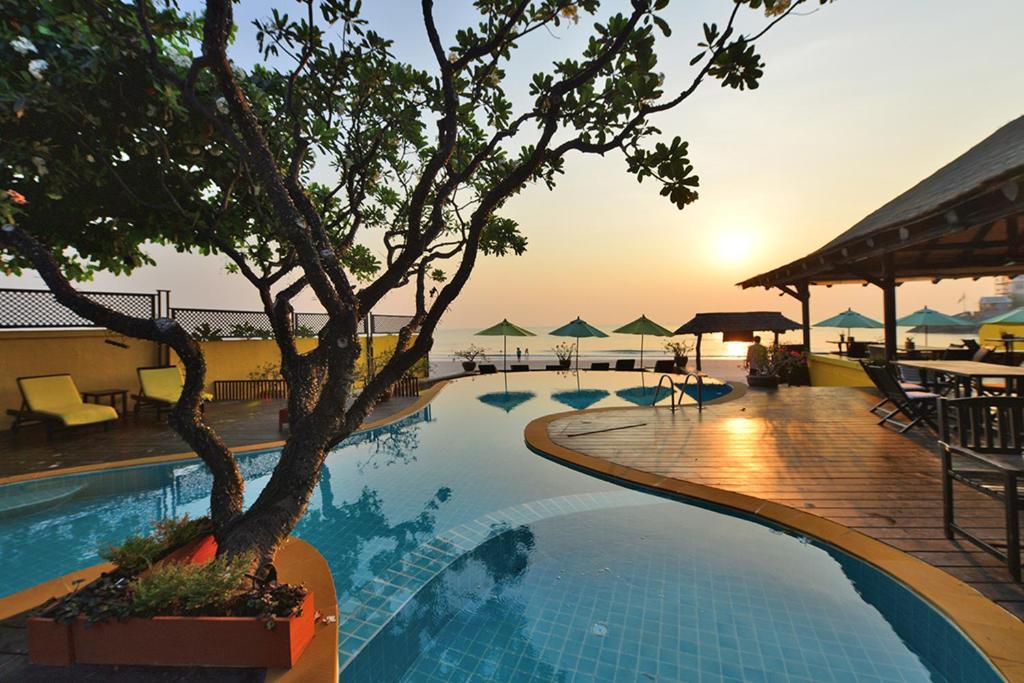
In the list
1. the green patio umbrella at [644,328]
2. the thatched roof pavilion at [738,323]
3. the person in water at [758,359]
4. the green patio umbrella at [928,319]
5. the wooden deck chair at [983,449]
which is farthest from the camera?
the green patio umbrella at [644,328]

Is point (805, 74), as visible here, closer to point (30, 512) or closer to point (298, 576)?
point (298, 576)

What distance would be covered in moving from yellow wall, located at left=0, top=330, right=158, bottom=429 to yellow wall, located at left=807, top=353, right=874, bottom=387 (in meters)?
18.4

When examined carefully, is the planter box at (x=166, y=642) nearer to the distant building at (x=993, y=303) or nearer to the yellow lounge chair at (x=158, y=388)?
the yellow lounge chair at (x=158, y=388)

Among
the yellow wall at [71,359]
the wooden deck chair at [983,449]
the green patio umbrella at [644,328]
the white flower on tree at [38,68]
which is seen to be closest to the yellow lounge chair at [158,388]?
the yellow wall at [71,359]

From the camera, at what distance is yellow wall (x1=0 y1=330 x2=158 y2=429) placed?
8.77 meters

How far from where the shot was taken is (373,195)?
770 cm

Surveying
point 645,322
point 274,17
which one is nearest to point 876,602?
point 274,17

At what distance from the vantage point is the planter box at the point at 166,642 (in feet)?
7.18

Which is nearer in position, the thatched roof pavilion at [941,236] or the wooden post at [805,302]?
the thatched roof pavilion at [941,236]

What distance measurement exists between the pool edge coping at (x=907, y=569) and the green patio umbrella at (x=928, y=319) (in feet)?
52.3

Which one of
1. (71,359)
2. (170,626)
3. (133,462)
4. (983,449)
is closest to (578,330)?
(133,462)

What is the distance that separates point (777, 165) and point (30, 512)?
15.3 meters

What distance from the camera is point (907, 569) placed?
10.4 feet

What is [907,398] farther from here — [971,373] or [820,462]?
[820,462]
